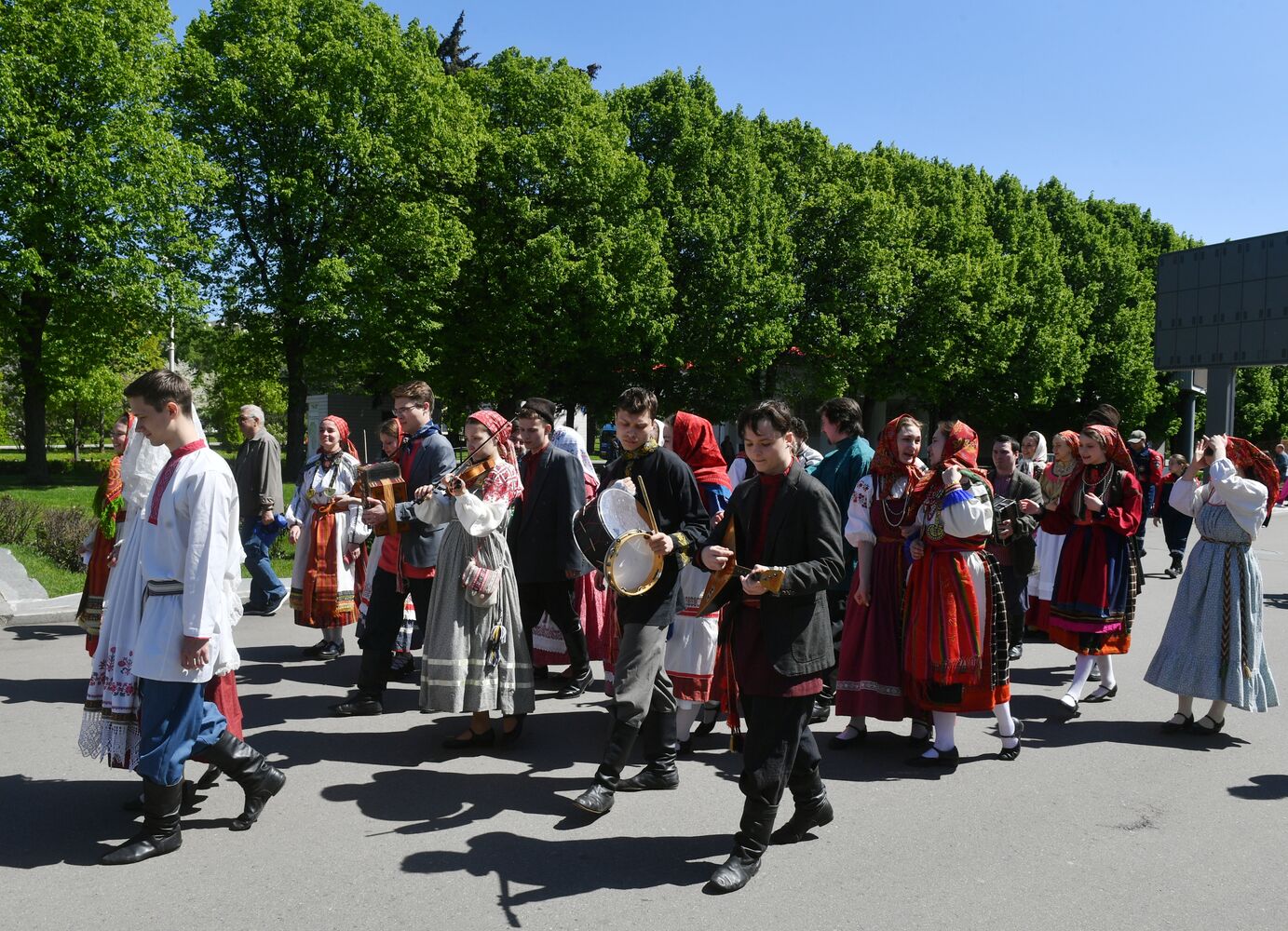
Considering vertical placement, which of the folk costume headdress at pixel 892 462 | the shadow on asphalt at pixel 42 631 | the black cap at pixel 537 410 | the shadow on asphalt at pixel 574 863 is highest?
the black cap at pixel 537 410

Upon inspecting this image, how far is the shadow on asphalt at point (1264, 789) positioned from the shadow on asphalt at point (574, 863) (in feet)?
8.90

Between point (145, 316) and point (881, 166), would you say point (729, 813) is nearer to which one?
point (145, 316)

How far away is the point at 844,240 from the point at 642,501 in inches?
1143

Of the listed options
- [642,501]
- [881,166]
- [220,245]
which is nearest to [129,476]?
[642,501]

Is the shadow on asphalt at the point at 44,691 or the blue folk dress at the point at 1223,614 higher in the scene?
the blue folk dress at the point at 1223,614

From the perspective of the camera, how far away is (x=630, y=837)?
14.6 ft

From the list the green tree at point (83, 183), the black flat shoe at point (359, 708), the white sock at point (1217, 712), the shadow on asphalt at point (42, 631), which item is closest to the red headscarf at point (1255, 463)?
the white sock at point (1217, 712)

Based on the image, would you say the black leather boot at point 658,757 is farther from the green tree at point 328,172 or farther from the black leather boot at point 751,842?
the green tree at point 328,172

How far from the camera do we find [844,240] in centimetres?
3216

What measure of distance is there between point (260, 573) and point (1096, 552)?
6.99m

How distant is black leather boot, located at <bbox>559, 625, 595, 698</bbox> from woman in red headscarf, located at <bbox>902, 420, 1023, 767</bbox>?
2263mm

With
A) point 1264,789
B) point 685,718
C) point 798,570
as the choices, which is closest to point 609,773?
point 685,718

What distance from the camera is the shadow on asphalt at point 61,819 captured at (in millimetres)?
4160

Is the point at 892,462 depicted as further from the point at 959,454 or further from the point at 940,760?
the point at 940,760
